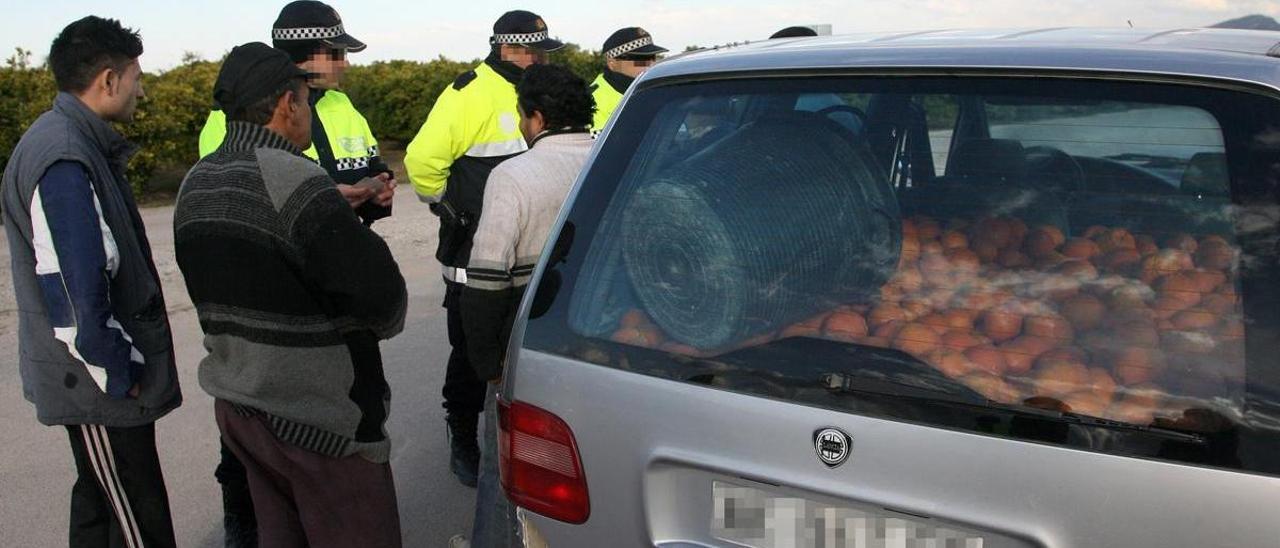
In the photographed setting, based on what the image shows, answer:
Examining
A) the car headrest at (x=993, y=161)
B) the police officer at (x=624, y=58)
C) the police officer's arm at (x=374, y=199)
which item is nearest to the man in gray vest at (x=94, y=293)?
the police officer's arm at (x=374, y=199)

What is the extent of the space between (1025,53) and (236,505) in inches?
120

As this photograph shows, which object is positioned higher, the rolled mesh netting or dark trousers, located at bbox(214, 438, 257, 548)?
the rolled mesh netting

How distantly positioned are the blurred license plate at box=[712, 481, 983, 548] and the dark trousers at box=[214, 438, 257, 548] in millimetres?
2329

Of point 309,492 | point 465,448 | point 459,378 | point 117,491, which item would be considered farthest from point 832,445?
point 465,448

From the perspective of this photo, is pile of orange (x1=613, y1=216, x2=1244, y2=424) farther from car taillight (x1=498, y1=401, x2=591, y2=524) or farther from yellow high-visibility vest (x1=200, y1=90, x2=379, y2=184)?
yellow high-visibility vest (x1=200, y1=90, x2=379, y2=184)

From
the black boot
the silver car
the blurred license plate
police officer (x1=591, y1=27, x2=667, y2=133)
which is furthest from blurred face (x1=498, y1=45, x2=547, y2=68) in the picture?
the blurred license plate

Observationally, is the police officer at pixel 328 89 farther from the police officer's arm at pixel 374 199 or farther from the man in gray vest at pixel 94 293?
the man in gray vest at pixel 94 293

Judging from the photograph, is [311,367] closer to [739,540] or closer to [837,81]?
[739,540]

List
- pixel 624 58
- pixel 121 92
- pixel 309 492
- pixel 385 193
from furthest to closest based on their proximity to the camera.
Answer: pixel 624 58 → pixel 385 193 → pixel 121 92 → pixel 309 492

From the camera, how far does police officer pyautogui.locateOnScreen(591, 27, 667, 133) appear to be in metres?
6.64

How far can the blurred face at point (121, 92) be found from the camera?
313cm

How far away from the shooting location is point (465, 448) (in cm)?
473

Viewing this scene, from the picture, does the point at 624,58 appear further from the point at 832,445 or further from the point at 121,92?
the point at 832,445

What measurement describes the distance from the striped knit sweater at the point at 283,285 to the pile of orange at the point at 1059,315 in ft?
3.76
